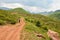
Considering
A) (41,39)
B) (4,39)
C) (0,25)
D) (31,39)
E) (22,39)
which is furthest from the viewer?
(0,25)

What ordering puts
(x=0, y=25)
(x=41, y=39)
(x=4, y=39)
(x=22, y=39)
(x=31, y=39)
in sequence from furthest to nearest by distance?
(x=0, y=25) < (x=41, y=39) < (x=31, y=39) < (x=22, y=39) < (x=4, y=39)

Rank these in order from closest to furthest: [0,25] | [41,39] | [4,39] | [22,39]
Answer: [4,39] < [22,39] < [41,39] < [0,25]

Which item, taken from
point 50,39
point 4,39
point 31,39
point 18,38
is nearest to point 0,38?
point 4,39

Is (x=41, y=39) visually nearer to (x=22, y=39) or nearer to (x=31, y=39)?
(x=31, y=39)

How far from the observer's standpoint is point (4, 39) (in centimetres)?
2598

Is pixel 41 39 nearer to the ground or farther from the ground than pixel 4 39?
nearer to the ground

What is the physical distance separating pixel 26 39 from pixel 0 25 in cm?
1132

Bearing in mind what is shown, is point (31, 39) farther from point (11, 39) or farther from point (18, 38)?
point (11, 39)

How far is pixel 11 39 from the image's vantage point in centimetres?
2714

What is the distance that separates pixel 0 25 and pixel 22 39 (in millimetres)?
11728

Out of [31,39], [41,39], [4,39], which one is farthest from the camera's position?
[41,39]

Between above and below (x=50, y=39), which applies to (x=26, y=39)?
above

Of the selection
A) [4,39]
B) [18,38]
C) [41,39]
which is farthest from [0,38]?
[41,39]

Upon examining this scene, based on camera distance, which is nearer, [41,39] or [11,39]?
[11,39]
